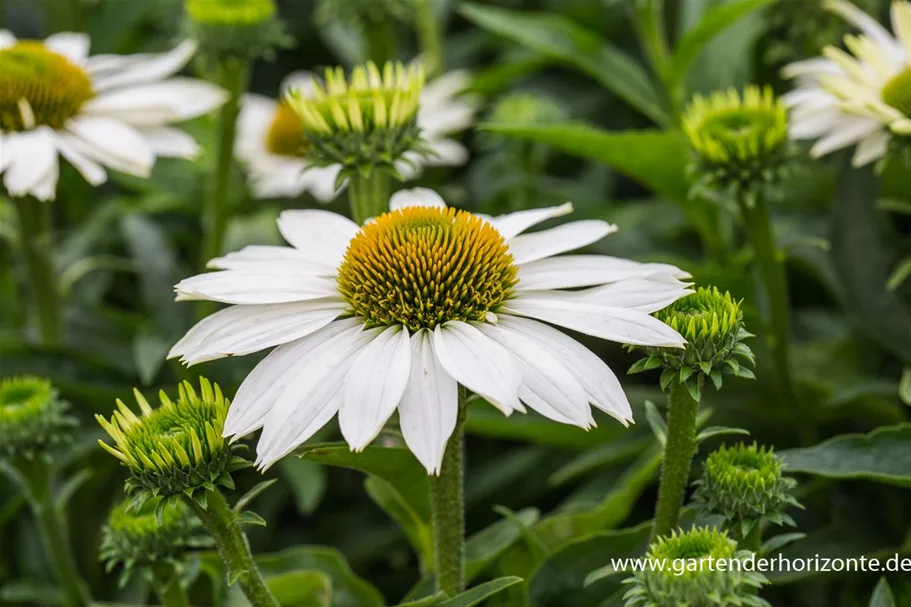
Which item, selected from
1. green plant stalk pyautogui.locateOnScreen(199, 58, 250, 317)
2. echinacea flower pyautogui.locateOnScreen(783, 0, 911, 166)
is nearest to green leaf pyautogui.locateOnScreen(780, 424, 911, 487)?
echinacea flower pyautogui.locateOnScreen(783, 0, 911, 166)

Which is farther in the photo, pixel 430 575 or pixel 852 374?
pixel 852 374

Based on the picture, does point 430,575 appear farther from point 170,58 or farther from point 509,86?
point 509,86

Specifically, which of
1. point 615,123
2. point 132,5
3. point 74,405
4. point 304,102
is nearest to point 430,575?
point 304,102

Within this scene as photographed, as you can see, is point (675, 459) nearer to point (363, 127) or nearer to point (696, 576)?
point (696, 576)

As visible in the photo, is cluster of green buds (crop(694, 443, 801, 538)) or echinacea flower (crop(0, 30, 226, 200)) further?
echinacea flower (crop(0, 30, 226, 200))

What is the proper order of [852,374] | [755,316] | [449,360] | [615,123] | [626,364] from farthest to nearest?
1. [615,123]
2. [626,364]
3. [852,374]
4. [755,316]
5. [449,360]

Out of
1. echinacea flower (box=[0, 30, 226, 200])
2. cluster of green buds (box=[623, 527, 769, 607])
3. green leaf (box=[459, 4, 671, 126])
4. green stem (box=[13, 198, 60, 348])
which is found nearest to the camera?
cluster of green buds (box=[623, 527, 769, 607])

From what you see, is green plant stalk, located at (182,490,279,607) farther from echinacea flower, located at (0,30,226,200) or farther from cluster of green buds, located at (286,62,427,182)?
echinacea flower, located at (0,30,226,200)

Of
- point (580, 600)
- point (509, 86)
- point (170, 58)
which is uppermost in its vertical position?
point (509, 86)
